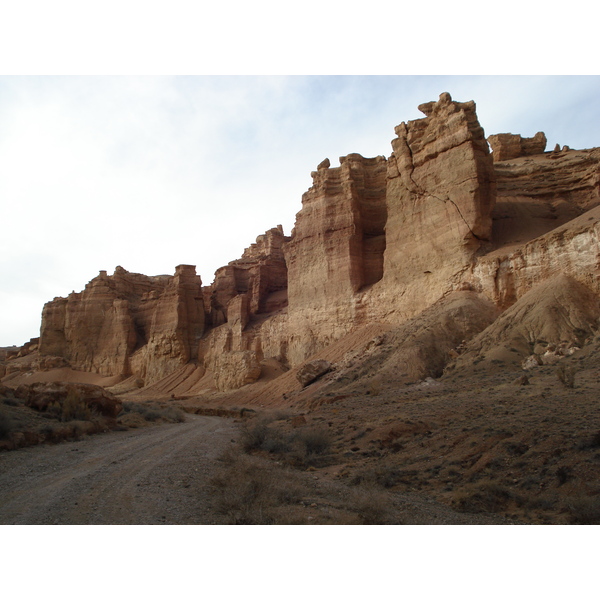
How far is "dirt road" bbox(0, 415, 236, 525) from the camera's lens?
5980 mm

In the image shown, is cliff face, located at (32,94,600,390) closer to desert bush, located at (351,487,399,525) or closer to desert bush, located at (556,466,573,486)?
desert bush, located at (556,466,573,486)

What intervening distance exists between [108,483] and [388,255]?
91.8 ft

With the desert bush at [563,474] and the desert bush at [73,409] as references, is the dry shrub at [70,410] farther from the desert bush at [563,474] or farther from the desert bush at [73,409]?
the desert bush at [563,474]

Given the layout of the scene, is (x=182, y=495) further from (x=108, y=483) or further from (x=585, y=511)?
(x=585, y=511)

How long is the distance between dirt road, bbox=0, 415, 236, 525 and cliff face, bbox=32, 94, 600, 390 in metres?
19.1

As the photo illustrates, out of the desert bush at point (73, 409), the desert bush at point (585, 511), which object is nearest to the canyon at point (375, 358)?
the desert bush at point (585, 511)

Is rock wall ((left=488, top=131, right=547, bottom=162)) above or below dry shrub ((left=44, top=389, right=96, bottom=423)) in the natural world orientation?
above

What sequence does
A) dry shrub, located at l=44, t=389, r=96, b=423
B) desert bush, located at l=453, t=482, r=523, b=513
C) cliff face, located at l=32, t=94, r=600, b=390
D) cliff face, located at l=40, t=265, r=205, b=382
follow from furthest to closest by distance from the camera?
cliff face, located at l=40, t=265, r=205, b=382 → cliff face, located at l=32, t=94, r=600, b=390 → dry shrub, located at l=44, t=389, r=96, b=423 → desert bush, located at l=453, t=482, r=523, b=513

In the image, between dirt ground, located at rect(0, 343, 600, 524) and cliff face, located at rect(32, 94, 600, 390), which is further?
cliff face, located at rect(32, 94, 600, 390)

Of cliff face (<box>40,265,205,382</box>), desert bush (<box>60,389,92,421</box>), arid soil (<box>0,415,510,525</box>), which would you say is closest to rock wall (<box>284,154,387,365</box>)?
cliff face (<box>40,265,205,382</box>)

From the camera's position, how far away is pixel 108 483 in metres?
7.72

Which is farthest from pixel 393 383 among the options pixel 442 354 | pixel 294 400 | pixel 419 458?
pixel 419 458

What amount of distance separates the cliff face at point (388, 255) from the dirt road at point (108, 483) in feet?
62.8

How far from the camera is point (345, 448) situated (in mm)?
12250
